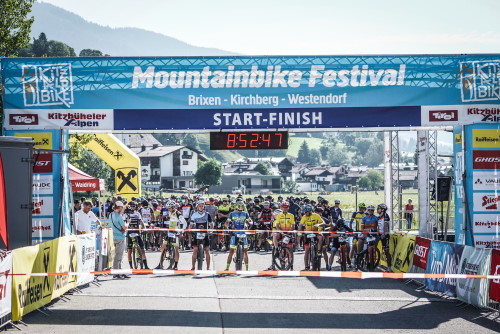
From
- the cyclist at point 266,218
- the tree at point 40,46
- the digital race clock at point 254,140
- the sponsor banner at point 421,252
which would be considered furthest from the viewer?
the tree at point 40,46

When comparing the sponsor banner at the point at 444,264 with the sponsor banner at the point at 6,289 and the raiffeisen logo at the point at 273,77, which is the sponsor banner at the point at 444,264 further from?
the sponsor banner at the point at 6,289

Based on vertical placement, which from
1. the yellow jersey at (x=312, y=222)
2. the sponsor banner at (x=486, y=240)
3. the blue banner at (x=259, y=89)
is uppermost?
the blue banner at (x=259, y=89)

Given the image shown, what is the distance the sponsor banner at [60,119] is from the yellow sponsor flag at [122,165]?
1442 centimetres

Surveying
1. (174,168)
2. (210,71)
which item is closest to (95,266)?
(210,71)

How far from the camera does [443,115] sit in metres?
15.3

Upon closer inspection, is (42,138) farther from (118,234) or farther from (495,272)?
(495,272)

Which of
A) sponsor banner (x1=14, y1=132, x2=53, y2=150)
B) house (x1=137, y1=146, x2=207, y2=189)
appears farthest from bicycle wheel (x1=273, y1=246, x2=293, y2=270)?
house (x1=137, y1=146, x2=207, y2=189)

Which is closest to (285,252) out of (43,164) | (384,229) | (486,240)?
(384,229)

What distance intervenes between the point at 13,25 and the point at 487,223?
16703 millimetres

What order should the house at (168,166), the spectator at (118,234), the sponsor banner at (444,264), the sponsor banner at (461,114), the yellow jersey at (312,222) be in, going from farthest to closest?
the house at (168,166) → the yellow jersey at (312,222) → the spectator at (118,234) → the sponsor banner at (461,114) → the sponsor banner at (444,264)

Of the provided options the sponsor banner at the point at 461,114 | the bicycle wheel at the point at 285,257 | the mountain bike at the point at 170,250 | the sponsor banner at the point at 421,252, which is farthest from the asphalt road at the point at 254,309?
the sponsor banner at the point at 461,114

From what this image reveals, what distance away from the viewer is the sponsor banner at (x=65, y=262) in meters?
12.7

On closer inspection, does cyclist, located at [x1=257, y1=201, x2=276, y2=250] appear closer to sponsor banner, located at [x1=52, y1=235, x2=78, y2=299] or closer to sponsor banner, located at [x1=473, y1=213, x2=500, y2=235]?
sponsor banner, located at [x1=473, y1=213, x2=500, y2=235]

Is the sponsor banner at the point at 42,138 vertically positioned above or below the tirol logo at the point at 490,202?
above
